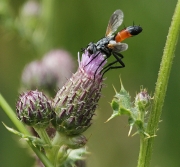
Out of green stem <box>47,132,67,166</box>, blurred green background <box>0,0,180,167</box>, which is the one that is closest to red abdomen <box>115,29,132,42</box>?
green stem <box>47,132,67,166</box>

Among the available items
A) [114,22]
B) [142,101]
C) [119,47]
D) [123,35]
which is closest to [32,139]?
[142,101]

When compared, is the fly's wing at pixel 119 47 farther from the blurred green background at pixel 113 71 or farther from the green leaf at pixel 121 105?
the blurred green background at pixel 113 71

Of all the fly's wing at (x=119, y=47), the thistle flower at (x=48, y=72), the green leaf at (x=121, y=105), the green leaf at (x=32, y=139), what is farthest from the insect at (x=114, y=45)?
the thistle flower at (x=48, y=72)

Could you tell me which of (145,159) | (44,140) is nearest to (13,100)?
(44,140)

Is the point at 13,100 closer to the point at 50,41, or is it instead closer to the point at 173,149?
the point at 50,41

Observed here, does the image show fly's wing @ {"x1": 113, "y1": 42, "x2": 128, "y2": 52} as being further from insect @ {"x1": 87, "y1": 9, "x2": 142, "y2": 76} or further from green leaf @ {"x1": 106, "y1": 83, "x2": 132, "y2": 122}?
green leaf @ {"x1": 106, "y1": 83, "x2": 132, "y2": 122}

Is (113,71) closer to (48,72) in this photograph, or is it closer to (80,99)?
(48,72)
